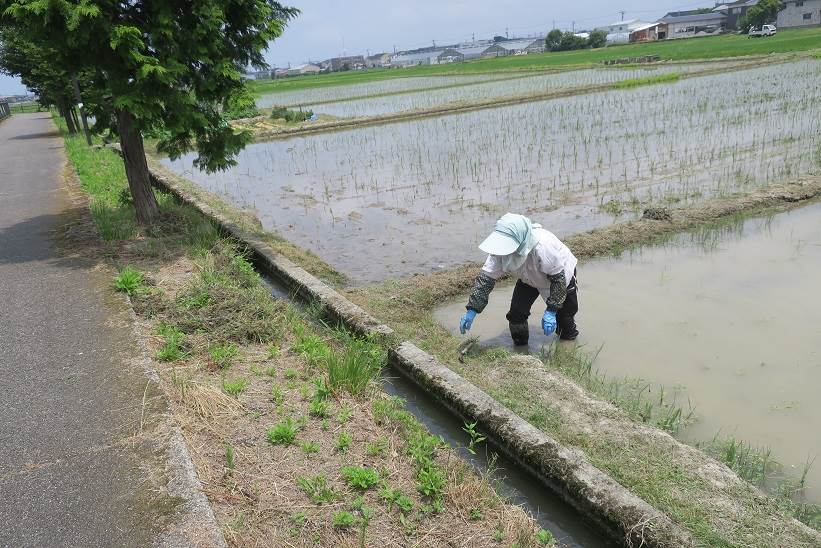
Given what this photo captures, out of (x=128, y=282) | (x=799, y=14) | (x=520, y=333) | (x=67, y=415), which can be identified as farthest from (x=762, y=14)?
(x=67, y=415)

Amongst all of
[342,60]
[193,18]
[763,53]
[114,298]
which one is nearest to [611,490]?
[114,298]

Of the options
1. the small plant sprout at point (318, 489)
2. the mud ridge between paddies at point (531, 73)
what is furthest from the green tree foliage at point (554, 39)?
the small plant sprout at point (318, 489)

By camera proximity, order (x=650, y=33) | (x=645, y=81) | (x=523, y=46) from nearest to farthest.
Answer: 1. (x=645, y=81)
2. (x=650, y=33)
3. (x=523, y=46)

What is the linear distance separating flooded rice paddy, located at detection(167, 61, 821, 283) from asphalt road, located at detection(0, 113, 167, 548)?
2556 mm

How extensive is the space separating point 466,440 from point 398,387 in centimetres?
72

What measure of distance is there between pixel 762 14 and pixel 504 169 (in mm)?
50801

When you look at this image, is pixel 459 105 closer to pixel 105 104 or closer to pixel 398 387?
pixel 105 104

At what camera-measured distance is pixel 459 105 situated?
19.1 metres

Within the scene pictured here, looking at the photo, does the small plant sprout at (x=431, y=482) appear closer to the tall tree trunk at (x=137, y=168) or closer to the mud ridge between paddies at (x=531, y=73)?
the tall tree trunk at (x=137, y=168)

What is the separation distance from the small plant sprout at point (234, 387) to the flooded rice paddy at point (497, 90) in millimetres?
17064

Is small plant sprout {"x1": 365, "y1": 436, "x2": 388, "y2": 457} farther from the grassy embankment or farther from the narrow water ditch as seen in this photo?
the narrow water ditch

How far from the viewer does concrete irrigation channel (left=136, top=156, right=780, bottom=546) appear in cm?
242

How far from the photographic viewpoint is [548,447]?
2877 millimetres

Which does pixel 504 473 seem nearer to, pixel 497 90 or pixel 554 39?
pixel 497 90
